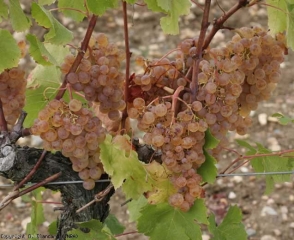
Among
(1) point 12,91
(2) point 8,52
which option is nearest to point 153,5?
(2) point 8,52

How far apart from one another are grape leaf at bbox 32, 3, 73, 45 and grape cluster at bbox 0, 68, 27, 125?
206 mm

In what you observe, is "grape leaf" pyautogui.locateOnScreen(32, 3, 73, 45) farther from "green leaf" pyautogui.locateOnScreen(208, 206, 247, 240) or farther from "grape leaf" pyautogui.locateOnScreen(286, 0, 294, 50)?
"green leaf" pyautogui.locateOnScreen(208, 206, 247, 240)

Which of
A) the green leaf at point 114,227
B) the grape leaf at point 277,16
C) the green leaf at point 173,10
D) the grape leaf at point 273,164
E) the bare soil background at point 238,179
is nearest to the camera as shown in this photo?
the green leaf at point 173,10

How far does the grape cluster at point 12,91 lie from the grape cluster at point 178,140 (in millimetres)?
311

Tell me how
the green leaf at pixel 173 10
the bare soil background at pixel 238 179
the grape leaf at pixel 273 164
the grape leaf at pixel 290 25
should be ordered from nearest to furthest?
the green leaf at pixel 173 10
the grape leaf at pixel 290 25
the grape leaf at pixel 273 164
the bare soil background at pixel 238 179

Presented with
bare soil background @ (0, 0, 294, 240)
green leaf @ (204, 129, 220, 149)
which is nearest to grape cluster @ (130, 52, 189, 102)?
green leaf @ (204, 129, 220, 149)

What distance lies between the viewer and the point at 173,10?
1260 mm

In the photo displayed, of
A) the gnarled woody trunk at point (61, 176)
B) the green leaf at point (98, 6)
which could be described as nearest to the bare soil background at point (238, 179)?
the gnarled woody trunk at point (61, 176)

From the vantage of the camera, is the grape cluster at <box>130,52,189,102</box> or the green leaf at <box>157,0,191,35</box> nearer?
the green leaf at <box>157,0,191,35</box>

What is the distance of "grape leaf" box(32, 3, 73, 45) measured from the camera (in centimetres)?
117

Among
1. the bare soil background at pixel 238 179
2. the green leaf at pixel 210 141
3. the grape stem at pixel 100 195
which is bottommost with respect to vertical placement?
the bare soil background at pixel 238 179

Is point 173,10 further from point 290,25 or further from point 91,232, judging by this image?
point 91,232

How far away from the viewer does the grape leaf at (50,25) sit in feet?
3.84

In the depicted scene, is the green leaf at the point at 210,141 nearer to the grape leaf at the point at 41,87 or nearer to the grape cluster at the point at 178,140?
the grape cluster at the point at 178,140
